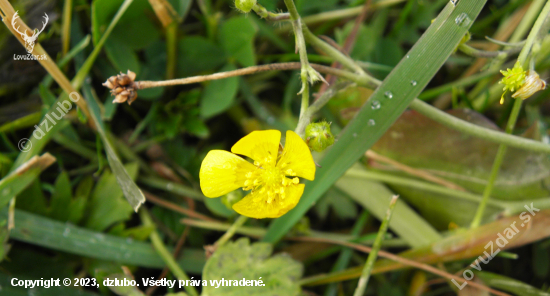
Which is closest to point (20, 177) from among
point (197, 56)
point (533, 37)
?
point (197, 56)

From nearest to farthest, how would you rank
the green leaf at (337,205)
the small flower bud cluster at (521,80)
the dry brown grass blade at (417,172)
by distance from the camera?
the small flower bud cluster at (521,80) → the dry brown grass blade at (417,172) → the green leaf at (337,205)

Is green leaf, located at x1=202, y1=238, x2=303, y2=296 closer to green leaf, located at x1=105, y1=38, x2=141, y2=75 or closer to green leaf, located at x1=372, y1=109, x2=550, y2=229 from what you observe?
green leaf, located at x1=372, y1=109, x2=550, y2=229

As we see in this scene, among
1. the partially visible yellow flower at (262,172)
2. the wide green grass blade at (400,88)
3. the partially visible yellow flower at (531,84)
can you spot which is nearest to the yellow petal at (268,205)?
the partially visible yellow flower at (262,172)

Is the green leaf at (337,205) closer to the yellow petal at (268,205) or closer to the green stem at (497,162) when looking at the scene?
the green stem at (497,162)

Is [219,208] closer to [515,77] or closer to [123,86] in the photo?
[123,86]

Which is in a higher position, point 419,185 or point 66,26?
point 66,26

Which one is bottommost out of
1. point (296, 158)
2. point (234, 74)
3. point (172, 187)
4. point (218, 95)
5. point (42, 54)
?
point (296, 158)

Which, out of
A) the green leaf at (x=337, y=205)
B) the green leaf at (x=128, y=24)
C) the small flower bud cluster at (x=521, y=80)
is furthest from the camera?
the green leaf at (x=337, y=205)
